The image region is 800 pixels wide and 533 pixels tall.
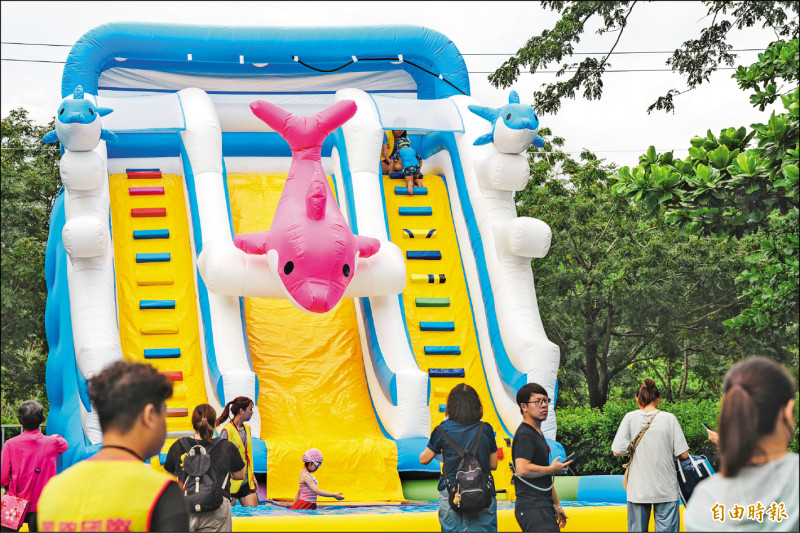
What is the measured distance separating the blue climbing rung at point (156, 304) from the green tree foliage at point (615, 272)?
5265 mm

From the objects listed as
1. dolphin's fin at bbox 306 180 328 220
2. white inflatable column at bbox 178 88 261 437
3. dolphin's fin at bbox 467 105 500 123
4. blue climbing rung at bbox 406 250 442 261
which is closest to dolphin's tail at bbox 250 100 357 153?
dolphin's fin at bbox 306 180 328 220

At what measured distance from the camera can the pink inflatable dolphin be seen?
22.6 ft

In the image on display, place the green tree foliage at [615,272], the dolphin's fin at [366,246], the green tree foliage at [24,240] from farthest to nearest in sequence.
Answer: the green tree foliage at [24,240]
the green tree foliage at [615,272]
the dolphin's fin at [366,246]

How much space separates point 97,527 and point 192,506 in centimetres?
195

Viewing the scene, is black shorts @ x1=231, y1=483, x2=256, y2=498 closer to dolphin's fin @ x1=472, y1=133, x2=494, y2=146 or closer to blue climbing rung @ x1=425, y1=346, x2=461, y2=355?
blue climbing rung @ x1=425, y1=346, x2=461, y2=355

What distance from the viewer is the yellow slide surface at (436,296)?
26.8 ft

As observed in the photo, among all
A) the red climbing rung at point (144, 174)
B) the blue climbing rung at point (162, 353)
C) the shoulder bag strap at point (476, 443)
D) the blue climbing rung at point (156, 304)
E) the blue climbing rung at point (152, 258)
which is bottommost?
the shoulder bag strap at point (476, 443)

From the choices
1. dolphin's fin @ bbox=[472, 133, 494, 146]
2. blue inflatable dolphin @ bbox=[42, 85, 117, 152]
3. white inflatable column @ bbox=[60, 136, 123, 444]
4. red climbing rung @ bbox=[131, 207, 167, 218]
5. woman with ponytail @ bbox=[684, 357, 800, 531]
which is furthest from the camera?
red climbing rung @ bbox=[131, 207, 167, 218]

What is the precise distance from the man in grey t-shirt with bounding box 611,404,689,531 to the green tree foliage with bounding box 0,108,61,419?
985 centimetres

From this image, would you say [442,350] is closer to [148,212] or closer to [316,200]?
[316,200]

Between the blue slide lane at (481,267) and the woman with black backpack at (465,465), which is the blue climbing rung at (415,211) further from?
the woman with black backpack at (465,465)

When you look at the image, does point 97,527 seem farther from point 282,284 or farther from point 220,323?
point 220,323

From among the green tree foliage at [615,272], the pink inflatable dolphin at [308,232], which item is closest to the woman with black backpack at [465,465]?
the pink inflatable dolphin at [308,232]

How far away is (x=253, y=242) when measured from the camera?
24.1ft
